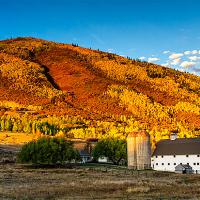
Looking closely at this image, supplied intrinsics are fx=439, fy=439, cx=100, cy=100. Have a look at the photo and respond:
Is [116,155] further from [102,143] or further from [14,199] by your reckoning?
[14,199]

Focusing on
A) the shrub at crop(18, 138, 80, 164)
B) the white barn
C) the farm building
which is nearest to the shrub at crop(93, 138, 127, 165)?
the farm building

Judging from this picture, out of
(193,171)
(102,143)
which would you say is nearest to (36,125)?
(102,143)

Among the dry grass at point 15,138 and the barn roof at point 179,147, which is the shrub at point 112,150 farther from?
the dry grass at point 15,138

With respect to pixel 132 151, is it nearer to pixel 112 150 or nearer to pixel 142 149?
pixel 142 149

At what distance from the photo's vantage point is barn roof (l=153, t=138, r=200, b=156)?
10538 centimetres

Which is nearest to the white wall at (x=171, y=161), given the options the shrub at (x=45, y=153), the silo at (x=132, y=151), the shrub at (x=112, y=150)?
the silo at (x=132, y=151)

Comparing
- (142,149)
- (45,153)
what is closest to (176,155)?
(142,149)

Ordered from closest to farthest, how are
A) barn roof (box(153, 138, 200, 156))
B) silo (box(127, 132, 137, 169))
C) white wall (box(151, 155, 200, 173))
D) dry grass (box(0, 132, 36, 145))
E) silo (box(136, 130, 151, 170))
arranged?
white wall (box(151, 155, 200, 173)) → barn roof (box(153, 138, 200, 156)) → silo (box(136, 130, 151, 170)) → silo (box(127, 132, 137, 169)) → dry grass (box(0, 132, 36, 145))

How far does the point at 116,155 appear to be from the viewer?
124500mm

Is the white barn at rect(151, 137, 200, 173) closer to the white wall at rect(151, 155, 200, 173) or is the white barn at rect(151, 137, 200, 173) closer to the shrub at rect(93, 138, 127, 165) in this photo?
the white wall at rect(151, 155, 200, 173)

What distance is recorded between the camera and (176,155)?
10706 centimetres

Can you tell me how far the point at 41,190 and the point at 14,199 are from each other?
815 cm

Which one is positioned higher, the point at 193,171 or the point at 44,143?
the point at 44,143

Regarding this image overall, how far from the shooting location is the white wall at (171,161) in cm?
10419
